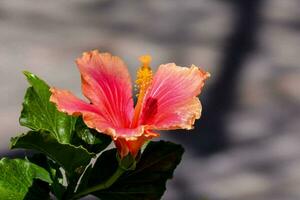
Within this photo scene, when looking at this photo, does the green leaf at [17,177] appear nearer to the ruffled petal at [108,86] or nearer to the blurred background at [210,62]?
the ruffled petal at [108,86]

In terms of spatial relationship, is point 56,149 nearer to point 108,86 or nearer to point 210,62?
point 108,86

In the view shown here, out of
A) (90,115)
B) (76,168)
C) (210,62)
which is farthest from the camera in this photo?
(210,62)

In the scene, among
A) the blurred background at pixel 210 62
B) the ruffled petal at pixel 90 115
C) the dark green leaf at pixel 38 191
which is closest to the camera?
the ruffled petal at pixel 90 115

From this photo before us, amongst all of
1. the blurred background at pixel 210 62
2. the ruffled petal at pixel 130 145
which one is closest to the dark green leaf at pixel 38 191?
the ruffled petal at pixel 130 145

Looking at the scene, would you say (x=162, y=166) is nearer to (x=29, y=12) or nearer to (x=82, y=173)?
(x=82, y=173)

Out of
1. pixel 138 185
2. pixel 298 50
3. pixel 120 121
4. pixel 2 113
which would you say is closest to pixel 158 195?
pixel 138 185

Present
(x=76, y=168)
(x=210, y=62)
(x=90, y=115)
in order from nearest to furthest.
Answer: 1. (x=90, y=115)
2. (x=76, y=168)
3. (x=210, y=62)

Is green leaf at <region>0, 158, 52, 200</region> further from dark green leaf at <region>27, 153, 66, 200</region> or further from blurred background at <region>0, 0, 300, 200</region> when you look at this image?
blurred background at <region>0, 0, 300, 200</region>

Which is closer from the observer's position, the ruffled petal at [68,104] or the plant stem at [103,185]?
the ruffled petal at [68,104]

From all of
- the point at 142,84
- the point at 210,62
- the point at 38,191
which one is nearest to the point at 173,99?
the point at 142,84
